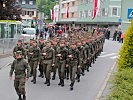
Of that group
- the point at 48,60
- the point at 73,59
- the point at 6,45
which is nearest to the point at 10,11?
the point at 6,45

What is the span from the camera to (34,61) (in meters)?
18.7

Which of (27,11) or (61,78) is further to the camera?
(27,11)

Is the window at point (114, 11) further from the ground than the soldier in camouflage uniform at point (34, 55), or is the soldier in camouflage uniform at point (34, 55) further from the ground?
the window at point (114, 11)

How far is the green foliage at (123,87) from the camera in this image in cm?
1038

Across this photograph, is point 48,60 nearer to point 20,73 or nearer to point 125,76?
point 20,73

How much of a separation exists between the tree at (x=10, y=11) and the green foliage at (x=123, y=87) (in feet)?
96.5

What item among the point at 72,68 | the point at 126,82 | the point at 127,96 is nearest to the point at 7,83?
the point at 72,68

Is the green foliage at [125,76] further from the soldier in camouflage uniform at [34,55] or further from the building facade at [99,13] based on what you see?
the building facade at [99,13]

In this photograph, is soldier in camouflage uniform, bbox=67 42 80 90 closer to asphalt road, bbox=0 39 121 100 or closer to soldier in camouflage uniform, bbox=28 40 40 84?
asphalt road, bbox=0 39 121 100

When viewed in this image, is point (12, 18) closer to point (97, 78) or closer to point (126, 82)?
point (97, 78)

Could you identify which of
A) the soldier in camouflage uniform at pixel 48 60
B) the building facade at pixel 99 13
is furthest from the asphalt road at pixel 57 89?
the building facade at pixel 99 13

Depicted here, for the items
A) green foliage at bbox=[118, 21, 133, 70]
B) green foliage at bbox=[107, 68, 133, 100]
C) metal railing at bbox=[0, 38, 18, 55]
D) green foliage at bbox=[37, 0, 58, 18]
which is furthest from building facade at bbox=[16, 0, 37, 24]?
green foliage at bbox=[107, 68, 133, 100]

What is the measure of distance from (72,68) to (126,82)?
17.1ft

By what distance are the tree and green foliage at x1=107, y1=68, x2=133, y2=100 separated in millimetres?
29416
